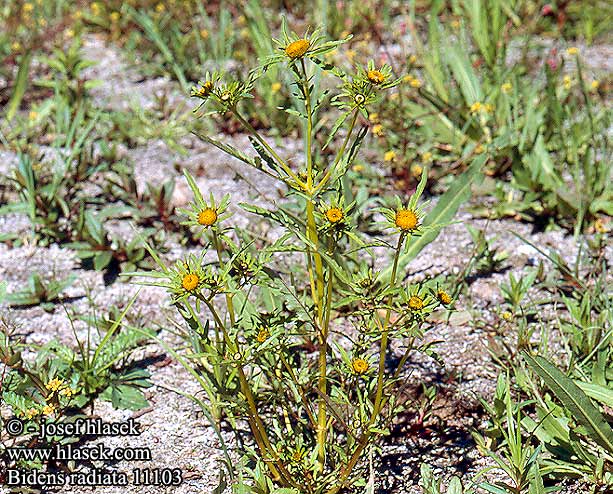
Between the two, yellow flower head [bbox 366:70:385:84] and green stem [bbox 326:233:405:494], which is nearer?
yellow flower head [bbox 366:70:385:84]

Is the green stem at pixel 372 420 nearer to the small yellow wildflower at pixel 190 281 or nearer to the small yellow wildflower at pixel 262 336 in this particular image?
the small yellow wildflower at pixel 262 336

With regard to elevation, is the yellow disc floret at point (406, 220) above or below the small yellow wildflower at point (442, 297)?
above

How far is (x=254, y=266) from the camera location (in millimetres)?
1663

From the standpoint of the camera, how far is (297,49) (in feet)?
5.01

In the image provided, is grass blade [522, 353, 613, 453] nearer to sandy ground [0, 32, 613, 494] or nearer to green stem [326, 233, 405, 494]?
sandy ground [0, 32, 613, 494]

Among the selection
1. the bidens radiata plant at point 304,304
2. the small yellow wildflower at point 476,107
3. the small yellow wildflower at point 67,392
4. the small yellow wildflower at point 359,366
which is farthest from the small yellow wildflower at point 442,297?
the small yellow wildflower at point 476,107

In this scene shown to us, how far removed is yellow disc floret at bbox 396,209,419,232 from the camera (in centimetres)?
158

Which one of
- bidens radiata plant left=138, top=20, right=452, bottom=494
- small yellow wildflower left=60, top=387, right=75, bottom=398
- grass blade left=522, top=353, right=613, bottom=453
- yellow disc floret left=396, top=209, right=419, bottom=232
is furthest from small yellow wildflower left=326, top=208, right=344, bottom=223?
small yellow wildflower left=60, top=387, right=75, bottom=398

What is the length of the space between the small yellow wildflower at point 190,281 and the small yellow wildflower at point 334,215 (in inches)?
12.3

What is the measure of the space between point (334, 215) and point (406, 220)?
160 millimetres

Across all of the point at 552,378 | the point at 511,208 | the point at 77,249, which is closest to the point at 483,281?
the point at 511,208

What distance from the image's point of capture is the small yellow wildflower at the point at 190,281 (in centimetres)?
155

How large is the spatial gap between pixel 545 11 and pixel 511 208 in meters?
1.78

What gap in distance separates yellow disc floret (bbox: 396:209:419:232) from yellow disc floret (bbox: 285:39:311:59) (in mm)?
390
